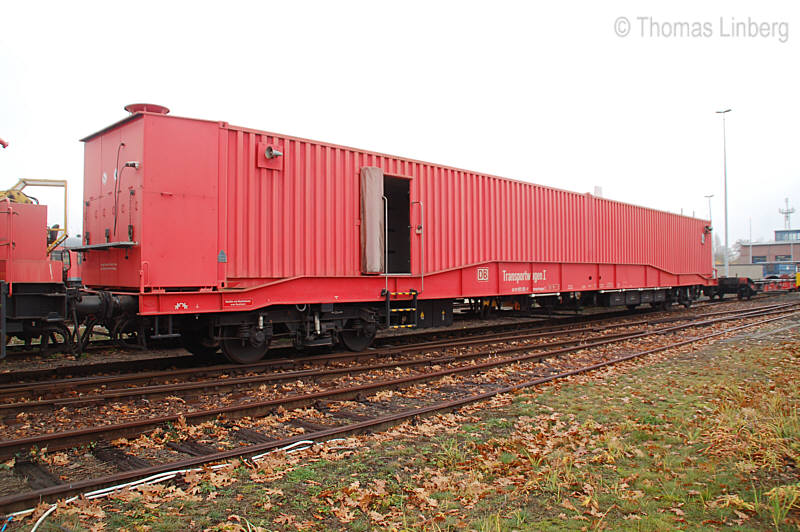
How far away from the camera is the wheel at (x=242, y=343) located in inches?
328

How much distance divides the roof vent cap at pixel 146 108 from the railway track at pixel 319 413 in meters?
4.61

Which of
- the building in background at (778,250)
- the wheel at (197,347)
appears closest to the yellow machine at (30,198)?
the wheel at (197,347)

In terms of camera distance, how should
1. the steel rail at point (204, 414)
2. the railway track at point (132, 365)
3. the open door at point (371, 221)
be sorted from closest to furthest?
the steel rail at point (204, 414) → the railway track at point (132, 365) → the open door at point (371, 221)

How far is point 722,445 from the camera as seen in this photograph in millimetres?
4578

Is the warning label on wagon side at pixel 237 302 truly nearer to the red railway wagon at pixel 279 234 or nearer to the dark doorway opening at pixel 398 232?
the red railway wagon at pixel 279 234

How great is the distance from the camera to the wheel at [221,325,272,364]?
8.34 m

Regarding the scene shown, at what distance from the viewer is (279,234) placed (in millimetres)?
8664

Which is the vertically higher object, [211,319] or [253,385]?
[211,319]

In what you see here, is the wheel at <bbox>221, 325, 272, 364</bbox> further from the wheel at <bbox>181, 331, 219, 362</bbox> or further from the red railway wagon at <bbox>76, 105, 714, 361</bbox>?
the wheel at <bbox>181, 331, 219, 362</bbox>

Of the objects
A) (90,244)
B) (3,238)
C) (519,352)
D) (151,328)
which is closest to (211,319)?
(151,328)

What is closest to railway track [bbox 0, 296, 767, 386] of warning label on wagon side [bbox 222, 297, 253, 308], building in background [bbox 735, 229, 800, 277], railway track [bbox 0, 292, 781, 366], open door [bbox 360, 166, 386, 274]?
railway track [bbox 0, 292, 781, 366]

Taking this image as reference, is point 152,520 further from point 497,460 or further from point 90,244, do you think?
point 90,244

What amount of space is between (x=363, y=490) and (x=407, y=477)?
0.43 meters

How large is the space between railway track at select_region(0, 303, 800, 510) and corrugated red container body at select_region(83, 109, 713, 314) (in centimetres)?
224
